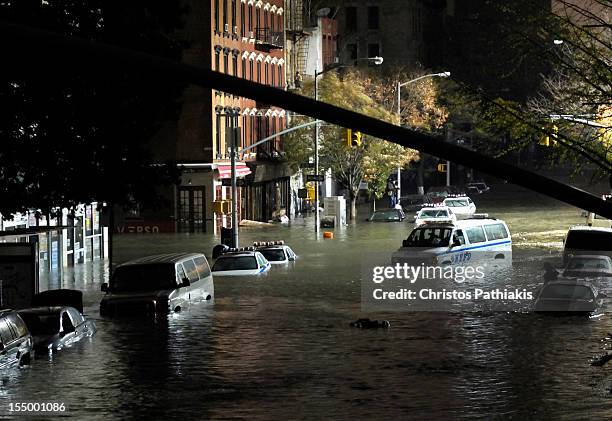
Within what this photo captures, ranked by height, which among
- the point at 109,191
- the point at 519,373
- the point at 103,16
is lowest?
the point at 519,373

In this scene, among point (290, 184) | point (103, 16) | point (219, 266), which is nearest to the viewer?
point (103, 16)

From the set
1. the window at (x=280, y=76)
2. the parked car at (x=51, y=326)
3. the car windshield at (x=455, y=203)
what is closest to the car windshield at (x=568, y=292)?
the parked car at (x=51, y=326)

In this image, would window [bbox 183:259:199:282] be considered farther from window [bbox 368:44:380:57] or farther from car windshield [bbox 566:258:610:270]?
window [bbox 368:44:380:57]

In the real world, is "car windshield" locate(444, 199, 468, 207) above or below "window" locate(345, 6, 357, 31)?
below

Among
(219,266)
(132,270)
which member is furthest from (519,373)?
(219,266)

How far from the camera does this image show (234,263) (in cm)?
4834

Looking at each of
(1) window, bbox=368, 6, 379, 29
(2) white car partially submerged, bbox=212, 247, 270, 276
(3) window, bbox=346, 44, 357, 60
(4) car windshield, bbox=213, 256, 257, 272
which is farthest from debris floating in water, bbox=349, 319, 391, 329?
(1) window, bbox=368, 6, 379, 29

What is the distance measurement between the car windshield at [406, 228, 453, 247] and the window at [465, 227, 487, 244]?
1.01 m

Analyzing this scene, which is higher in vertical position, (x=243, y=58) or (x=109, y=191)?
(x=243, y=58)

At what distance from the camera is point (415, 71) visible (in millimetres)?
109875

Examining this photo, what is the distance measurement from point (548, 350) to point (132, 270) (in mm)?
10502

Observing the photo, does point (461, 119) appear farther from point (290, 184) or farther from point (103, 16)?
point (103, 16)

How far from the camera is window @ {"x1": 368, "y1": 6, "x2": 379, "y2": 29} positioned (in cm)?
12375

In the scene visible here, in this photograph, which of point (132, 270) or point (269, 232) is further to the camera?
point (269, 232)
